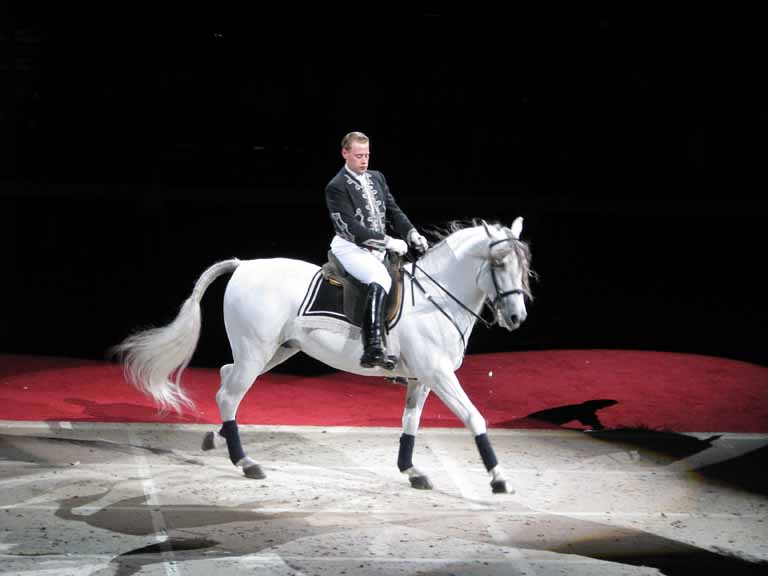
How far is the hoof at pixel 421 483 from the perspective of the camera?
6113mm

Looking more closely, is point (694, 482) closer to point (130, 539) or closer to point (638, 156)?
point (130, 539)

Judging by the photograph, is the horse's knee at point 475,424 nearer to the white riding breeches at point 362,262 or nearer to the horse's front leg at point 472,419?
the horse's front leg at point 472,419

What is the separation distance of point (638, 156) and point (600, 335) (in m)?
3.56

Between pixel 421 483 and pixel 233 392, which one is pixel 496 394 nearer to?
pixel 421 483

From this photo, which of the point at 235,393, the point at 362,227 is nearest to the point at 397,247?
the point at 362,227

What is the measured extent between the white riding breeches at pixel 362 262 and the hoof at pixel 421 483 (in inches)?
43.3

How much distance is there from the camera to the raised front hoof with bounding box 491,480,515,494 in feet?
18.8

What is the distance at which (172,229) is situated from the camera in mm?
12719

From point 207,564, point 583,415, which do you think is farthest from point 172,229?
point 207,564

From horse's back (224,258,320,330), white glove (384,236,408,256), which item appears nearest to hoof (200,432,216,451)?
horse's back (224,258,320,330)

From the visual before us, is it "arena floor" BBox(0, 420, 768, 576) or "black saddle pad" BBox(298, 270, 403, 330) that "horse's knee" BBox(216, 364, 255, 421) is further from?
"black saddle pad" BBox(298, 270, 403, 330)

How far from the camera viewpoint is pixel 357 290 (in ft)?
20.0

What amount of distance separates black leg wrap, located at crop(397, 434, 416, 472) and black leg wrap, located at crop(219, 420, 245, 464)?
93cm

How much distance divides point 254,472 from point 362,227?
156 centimetres
